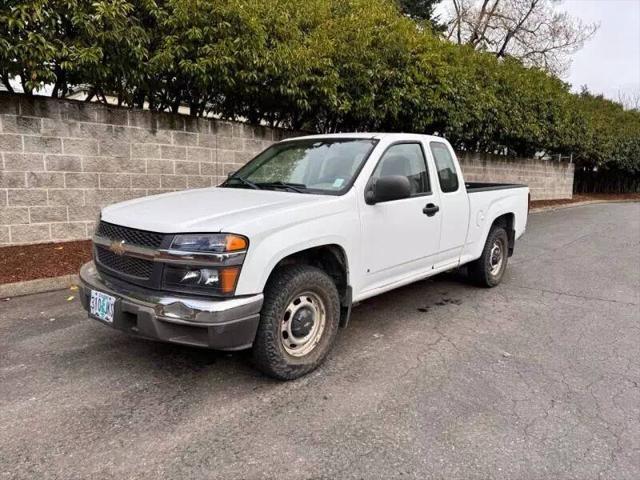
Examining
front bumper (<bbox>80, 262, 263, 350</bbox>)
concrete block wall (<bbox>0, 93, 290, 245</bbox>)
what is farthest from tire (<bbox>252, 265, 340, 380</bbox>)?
concrete block wall (<bbox>0, 93, 290, 245</bbox>)

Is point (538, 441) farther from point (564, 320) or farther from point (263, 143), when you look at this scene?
point (263, 143)

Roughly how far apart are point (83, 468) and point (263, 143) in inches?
277

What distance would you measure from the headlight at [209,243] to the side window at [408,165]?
5.31 ft

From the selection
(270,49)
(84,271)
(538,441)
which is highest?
(270,49)

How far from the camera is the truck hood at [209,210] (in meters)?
2.92

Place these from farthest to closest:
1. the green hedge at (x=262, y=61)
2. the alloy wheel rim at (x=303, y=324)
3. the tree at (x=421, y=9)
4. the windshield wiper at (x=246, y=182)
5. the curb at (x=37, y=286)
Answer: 1. the tree at (x=421, y=9)
2. the green hedge at (x=262, y=61)
3. the curb at (x=37, y=286)
4. the windshield wiper at (x=246, y=182)
5. the alloy wheel rim at (x=303, y=324)

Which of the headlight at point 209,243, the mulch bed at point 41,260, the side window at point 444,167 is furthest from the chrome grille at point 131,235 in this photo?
the side window at point 444,167

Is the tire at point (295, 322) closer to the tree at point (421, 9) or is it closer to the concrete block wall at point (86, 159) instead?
the concrete block wall at point (86, 159)

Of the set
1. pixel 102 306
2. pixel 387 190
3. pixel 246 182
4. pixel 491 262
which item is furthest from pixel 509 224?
pixel 102 306

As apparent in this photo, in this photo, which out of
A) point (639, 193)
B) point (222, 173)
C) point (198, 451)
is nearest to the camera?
point (198, 451)

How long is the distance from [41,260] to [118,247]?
3329 millimetres

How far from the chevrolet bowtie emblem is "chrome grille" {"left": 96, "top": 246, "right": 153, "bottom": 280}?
0.03 metres

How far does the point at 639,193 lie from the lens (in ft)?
109

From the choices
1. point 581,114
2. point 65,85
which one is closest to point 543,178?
point 581,114
